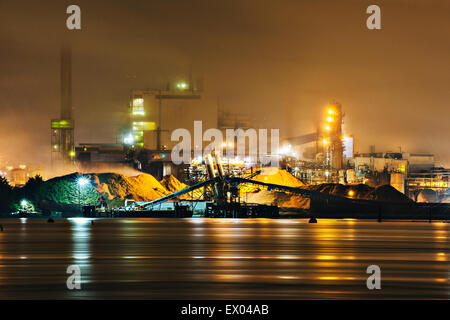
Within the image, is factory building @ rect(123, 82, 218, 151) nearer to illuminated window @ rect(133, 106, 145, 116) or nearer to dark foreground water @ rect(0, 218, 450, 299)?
illuminated window @ rect(133, 106, 145, 116)

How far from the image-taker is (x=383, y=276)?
23797 mm

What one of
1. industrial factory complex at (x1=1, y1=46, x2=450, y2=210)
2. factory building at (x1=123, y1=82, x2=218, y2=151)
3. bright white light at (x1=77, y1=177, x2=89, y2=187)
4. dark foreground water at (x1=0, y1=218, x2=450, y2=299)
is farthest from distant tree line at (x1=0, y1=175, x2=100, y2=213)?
dark foreground water at (x1=0, y1=218, x2=450, y2=299)

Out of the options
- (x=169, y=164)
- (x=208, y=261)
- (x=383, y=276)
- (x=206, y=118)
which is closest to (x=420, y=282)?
(x=383, y=276)

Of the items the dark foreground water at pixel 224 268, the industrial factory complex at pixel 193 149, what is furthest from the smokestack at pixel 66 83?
the dark foreground water at pixel 224 268

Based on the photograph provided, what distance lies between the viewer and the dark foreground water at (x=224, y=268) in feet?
66.4

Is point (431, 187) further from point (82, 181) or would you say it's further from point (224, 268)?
point (224, 268)

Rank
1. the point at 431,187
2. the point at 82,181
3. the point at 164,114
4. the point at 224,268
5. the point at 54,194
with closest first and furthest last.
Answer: the point at 224,268 < the point at 82,181 < the point at 54,194 < the point at 431,187 < the point at 164,114

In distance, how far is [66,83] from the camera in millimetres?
148000

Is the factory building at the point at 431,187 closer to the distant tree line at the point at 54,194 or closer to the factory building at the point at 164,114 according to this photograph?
the factory building at the point at 164,114

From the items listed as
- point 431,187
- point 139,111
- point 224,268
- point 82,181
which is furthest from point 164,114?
point 224,268

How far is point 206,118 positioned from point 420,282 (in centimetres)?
11826

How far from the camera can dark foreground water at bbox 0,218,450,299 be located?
20250 mm

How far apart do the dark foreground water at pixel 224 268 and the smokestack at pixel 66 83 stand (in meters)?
110

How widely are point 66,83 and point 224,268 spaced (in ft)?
422
